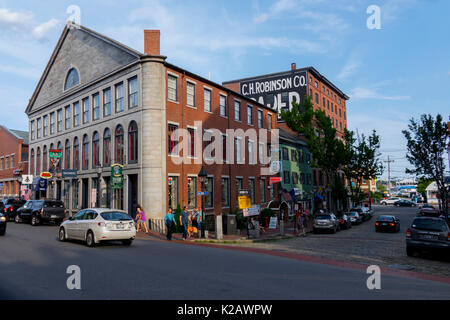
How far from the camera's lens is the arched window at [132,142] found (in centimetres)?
2571

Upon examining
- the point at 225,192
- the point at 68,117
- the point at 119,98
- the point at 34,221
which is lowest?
the point at 34,221

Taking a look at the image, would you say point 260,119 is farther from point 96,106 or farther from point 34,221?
point 34,221

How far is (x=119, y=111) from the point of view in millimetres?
27469

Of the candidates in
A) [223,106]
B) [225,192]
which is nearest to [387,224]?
[225,192]

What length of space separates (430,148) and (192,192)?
2055 cm

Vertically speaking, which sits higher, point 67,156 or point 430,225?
point 67,156

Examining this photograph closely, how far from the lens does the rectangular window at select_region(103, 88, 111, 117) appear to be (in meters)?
28.7

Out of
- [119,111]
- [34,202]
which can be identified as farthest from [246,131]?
[34,202]

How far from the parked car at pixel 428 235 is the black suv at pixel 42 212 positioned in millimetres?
21846

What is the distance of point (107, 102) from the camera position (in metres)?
28.9

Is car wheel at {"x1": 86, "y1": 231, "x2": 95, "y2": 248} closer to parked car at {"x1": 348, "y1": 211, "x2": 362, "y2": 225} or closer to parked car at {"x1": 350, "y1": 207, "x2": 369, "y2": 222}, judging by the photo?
parked car at {"x1": 348, "y1": 211, "x2": 362, "y2": 225}

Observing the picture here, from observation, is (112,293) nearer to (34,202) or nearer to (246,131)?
(34,202)
